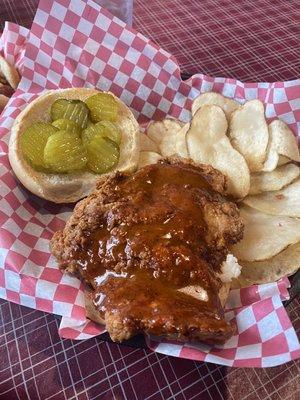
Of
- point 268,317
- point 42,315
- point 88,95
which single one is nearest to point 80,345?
point 42,315

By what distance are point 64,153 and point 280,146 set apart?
113 centimetres

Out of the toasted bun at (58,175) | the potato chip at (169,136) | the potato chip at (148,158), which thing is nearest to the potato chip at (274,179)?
the potato chip at (169,136)

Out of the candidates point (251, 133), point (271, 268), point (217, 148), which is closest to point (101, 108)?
point (217, 148)

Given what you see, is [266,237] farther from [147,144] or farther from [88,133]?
[88,133]

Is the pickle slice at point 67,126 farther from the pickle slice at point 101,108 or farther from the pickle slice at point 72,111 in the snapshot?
the pickle slice at point 101,108

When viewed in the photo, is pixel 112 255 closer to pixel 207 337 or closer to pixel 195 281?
pixel 195 281

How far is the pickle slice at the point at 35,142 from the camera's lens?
210 cm

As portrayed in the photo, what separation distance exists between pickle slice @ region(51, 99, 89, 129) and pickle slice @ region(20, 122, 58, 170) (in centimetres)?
13

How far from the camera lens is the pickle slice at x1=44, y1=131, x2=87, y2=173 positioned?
2.04 metres

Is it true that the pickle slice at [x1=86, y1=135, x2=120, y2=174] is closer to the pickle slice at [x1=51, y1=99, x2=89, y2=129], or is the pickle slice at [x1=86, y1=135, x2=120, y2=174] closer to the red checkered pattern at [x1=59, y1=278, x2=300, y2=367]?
the pickle slice at [x1=51, y1=99, x2=89, y2=129]

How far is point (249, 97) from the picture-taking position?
262 centimetres

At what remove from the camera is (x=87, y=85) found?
8.71 ft

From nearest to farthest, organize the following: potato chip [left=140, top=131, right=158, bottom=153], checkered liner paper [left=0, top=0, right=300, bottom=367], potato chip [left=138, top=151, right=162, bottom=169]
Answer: checkered liner paper [left=0, top=0, right=300, bottom=367], potato chip [left=138, top=151, right=162, bottom=169], potato chip [left=140, top=131, right=158, bottom=153]

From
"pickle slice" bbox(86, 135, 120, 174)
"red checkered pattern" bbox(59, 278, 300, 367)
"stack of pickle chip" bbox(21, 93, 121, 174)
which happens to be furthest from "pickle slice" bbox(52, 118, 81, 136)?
"red checkered pattern" bbox(59, 278, 300, 367)
